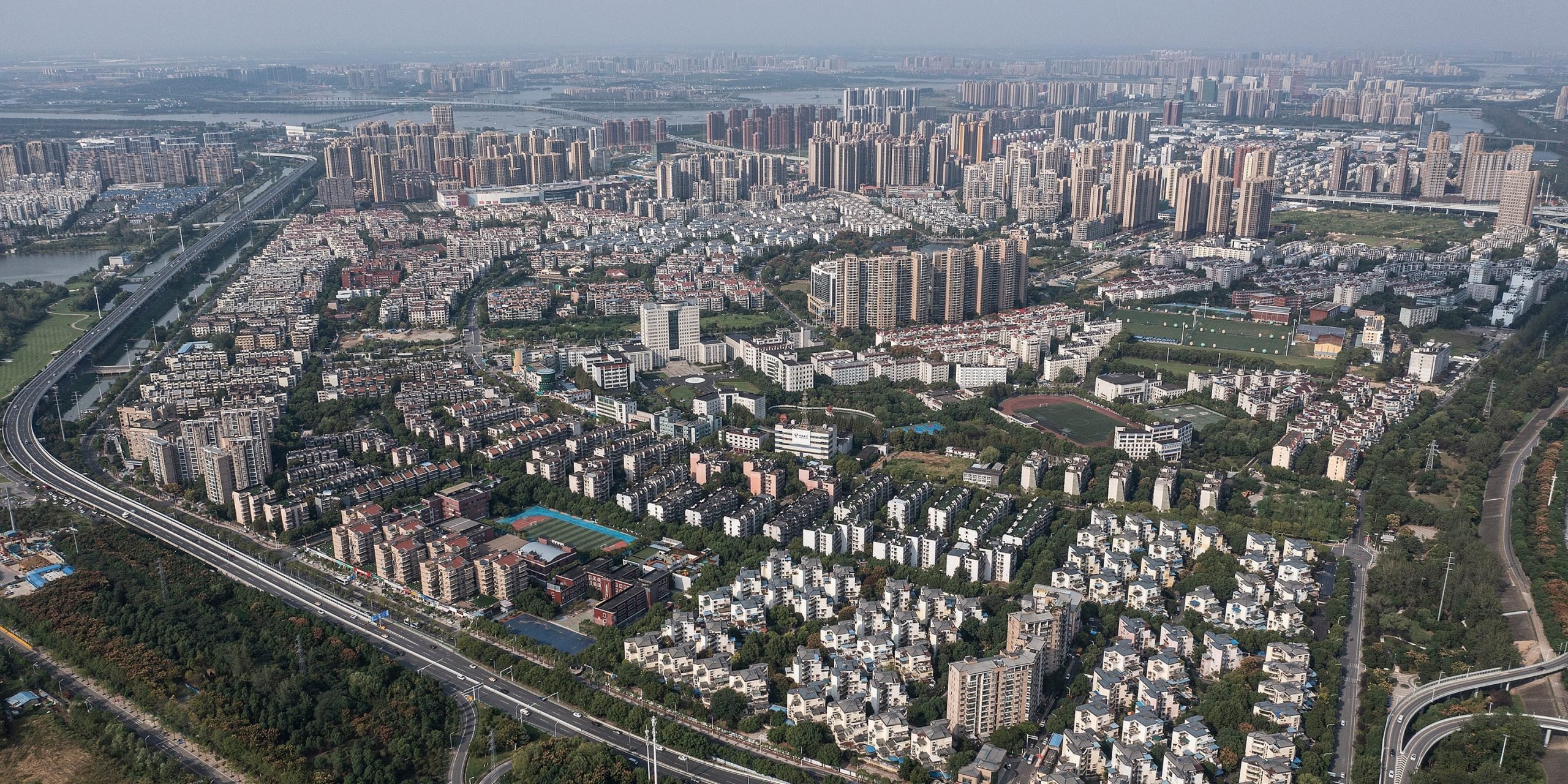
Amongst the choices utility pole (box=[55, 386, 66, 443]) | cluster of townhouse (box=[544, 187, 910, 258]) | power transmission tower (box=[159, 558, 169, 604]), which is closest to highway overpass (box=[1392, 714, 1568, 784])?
power transmission tower (box=[159, 558, 169, 604])

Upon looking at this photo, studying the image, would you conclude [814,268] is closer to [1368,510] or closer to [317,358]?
[317,358]

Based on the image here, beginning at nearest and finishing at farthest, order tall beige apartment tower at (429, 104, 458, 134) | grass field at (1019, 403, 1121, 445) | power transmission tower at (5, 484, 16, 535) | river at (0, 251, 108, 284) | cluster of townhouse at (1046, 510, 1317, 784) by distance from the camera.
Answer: cluster of townhouse at (1046, 510, 1317, 784)
power transmission tower at (5, 484, 16, 535)
grass field at (1019, 403, 1121, 445)
river at (0, 251, 108, 284)
tall beige apartment tower at (429, 104, 458, 134)

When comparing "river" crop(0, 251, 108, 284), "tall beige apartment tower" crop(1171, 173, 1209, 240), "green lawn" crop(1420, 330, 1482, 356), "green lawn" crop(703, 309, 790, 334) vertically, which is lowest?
"green lawn" crop(703, 309, 790, 334)

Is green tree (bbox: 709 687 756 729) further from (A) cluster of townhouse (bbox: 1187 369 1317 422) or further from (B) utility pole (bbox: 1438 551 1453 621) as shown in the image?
(A) cluster of townhouse (bbox: 1187 369 1317 422)

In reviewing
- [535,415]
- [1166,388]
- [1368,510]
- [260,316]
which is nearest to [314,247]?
[260,316]

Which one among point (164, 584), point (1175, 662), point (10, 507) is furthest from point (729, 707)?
point (10, 507)

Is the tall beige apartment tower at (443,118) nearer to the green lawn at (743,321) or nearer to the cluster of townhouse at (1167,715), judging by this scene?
the green lawn at (743,321)

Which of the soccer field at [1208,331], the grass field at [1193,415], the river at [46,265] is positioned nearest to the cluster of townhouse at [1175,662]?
the grass field at [1193,415]
